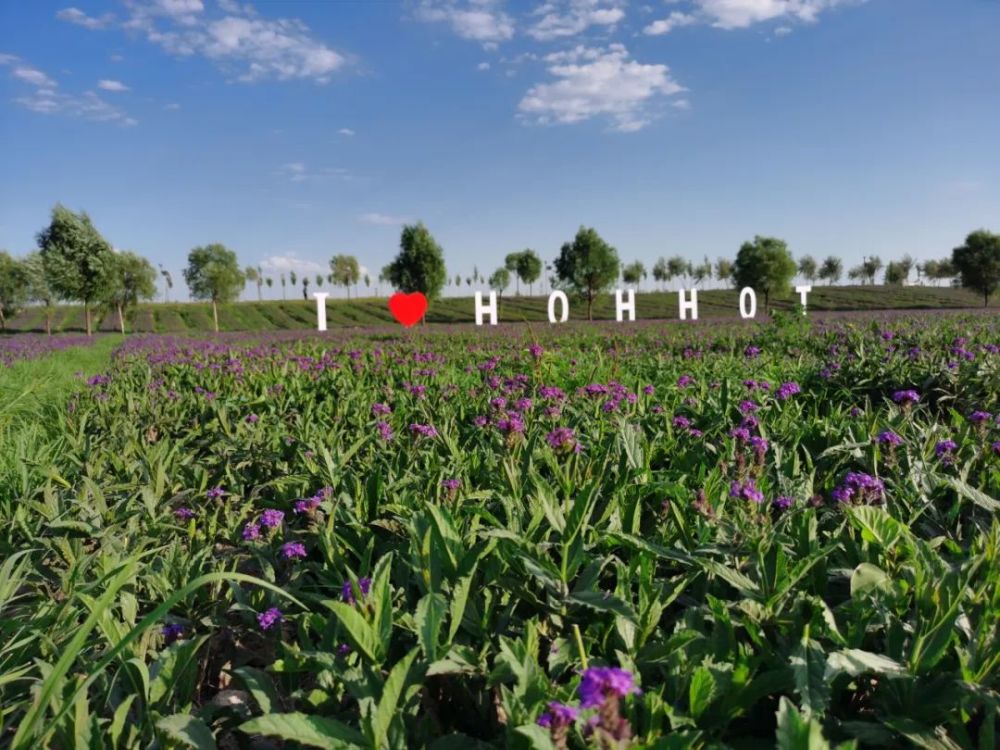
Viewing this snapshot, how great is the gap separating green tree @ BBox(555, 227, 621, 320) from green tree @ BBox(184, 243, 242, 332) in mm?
38125

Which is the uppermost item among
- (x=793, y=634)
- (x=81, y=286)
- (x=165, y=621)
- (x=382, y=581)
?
(x=81, y=286)

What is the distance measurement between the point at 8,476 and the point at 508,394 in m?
3.33

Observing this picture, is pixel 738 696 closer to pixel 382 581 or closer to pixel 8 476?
pixel 382 581

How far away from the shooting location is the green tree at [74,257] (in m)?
44.8

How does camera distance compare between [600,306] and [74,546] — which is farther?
[600,306]

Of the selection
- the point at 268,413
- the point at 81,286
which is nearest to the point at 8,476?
the point at 268,413

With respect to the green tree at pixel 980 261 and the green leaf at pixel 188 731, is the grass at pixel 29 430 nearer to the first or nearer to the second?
the green leaf at pixel 188 731

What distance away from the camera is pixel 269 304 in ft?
296

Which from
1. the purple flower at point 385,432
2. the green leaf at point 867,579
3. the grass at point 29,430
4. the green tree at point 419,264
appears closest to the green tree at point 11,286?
the green tree at point 419,264

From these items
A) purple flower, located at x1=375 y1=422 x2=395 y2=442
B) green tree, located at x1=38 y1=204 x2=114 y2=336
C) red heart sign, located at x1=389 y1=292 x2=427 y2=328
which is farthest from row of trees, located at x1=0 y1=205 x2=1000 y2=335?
purple flower, located at x1=375 y1=422 x2=395 y2=442

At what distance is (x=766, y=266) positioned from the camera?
227ft

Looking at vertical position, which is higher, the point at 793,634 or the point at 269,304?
the point at 269,304

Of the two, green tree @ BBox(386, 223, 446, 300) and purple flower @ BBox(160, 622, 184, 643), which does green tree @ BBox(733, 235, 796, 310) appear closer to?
green tree @ BBox(386, 223, 446, 300)

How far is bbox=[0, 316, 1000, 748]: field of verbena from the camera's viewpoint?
4.61 feet
